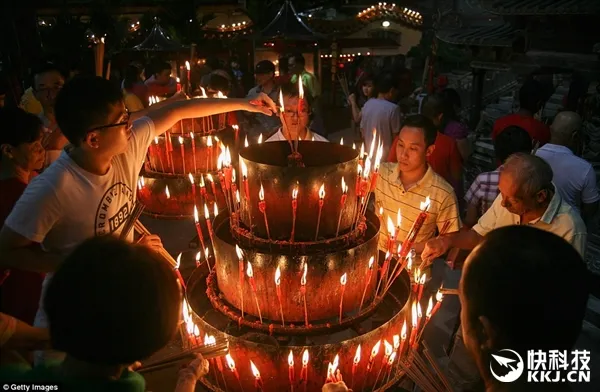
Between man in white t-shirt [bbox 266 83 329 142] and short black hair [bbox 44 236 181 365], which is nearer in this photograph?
short black hair [bbox 44 236 181 365]

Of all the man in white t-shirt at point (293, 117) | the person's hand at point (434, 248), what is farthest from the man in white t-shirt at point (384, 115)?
the person's hand at point (434, 248)

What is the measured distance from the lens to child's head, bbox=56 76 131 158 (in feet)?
9.61

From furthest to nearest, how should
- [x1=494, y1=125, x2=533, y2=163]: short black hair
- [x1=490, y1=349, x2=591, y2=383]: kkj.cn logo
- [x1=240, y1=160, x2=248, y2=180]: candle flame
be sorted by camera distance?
[x1=494, y1=125, x2=533, y2=163]: short black hair → [x1=240, y1=160, x2=248, y2=180]: candle flame → [x1=490, y1=349, x2=591, y2=383]: kkj.cn logo

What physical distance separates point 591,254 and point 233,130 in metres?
5.75

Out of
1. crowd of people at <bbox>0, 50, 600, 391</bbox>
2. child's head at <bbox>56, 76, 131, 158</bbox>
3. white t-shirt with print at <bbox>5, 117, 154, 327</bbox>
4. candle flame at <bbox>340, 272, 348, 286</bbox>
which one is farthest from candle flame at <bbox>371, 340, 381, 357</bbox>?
child's head at <bbox>56, 76, 131, 158</bbox>

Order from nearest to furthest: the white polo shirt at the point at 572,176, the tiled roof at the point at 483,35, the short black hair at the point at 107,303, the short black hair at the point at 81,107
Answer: the short black hair at the point at 107,303 < the short black hair at the point at 81,107 < the white polo shirt at the point at 572,176 < the tiled roof at the point at 483,35

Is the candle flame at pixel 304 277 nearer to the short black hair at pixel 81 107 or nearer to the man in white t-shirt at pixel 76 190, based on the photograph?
the man in white t-shirt at pixel 76 190

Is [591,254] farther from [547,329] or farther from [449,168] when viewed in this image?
[547,329]

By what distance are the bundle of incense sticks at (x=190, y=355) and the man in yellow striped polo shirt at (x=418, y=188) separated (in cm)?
204

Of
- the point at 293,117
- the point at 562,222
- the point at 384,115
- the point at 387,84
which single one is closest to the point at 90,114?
the point at 293,117

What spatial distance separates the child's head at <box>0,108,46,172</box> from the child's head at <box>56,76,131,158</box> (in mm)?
742

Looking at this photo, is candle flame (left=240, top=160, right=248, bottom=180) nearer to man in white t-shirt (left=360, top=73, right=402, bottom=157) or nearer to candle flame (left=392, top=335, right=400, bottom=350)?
candle flame (left=392, top=335, right=400, bottom=350)

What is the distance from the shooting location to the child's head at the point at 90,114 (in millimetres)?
2928

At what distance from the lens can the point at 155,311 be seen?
1.83 metres
